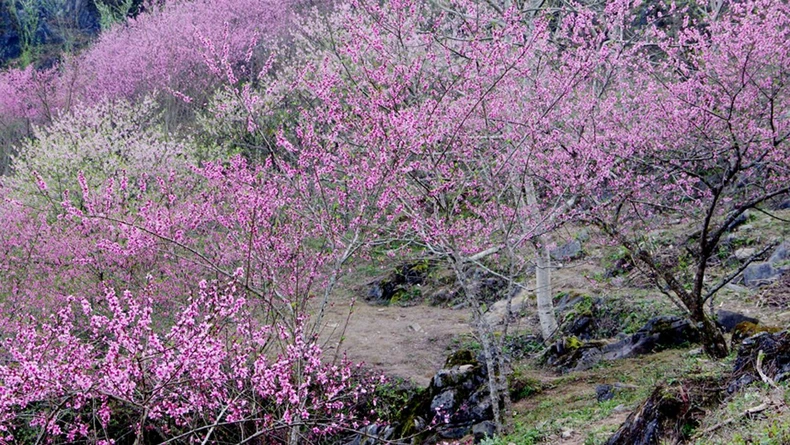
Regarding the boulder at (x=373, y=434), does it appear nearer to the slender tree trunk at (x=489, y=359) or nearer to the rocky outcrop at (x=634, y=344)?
the slender tree trunk at (x=489, y=359)

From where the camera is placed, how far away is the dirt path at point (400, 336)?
10.9m

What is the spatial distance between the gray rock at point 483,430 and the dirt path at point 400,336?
129 inches

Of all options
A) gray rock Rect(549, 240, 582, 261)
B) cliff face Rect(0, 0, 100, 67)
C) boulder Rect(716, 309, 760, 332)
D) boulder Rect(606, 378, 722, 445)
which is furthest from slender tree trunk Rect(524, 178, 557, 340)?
cliff face Rect(0, 0, 100, 67)

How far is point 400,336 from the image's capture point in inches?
502

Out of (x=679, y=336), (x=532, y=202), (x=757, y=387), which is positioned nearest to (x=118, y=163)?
(x=532, y=202)

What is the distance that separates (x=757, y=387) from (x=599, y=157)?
186 inches

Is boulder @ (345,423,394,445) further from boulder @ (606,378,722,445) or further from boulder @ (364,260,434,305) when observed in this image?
boulder @ (364,260,434,305)

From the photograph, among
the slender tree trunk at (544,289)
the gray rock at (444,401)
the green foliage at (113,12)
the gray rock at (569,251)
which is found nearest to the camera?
the gray rock at (444,401)

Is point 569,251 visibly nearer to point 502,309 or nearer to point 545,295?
point 502,309

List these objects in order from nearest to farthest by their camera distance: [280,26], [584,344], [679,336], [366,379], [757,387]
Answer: [757,387] → [679,336] → [584,344] → [366,379] → [280,26]

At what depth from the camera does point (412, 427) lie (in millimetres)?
7375

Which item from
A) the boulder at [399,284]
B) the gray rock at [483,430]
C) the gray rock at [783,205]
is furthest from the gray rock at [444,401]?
the gray rock at [783,205]

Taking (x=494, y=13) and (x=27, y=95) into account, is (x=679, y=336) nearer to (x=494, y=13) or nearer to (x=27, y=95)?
(x=494, y=13)

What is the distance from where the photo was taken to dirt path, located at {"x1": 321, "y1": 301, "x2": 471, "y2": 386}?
35.9ft
